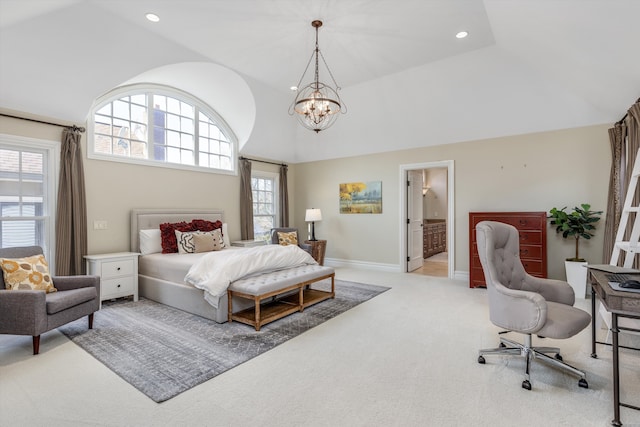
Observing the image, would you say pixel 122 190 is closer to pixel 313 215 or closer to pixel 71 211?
pixel 71 211

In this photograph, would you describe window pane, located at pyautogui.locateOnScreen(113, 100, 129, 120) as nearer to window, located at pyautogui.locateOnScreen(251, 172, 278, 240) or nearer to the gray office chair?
window, located at pyautogui.locateOnScreen(251, 172, 278, 240)

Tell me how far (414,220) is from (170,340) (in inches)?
206

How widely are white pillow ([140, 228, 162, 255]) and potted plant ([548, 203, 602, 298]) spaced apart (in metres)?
6.06

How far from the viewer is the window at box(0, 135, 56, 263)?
379 cm

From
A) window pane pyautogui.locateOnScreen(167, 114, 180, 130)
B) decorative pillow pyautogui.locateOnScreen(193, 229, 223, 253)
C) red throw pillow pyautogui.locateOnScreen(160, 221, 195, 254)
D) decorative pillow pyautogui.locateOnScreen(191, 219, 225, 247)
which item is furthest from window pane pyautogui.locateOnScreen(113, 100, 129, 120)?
decorative pillow pyautogui.locateOnScreen(193, 229, 223, 253)

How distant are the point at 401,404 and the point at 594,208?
15.0 feet

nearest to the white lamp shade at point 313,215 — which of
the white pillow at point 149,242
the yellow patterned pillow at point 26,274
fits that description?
the white pillow at point 149,242

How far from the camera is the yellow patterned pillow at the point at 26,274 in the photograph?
2.98 meters

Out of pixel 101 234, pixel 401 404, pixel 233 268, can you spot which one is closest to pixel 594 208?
pixel 401 404

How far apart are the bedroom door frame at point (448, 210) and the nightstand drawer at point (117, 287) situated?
4.79m

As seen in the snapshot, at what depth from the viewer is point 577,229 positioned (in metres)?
4.36

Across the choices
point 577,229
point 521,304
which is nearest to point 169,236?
point 521,304

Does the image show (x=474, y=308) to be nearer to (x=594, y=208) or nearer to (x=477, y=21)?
(x=594, y=208)

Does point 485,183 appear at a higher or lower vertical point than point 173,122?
lower
